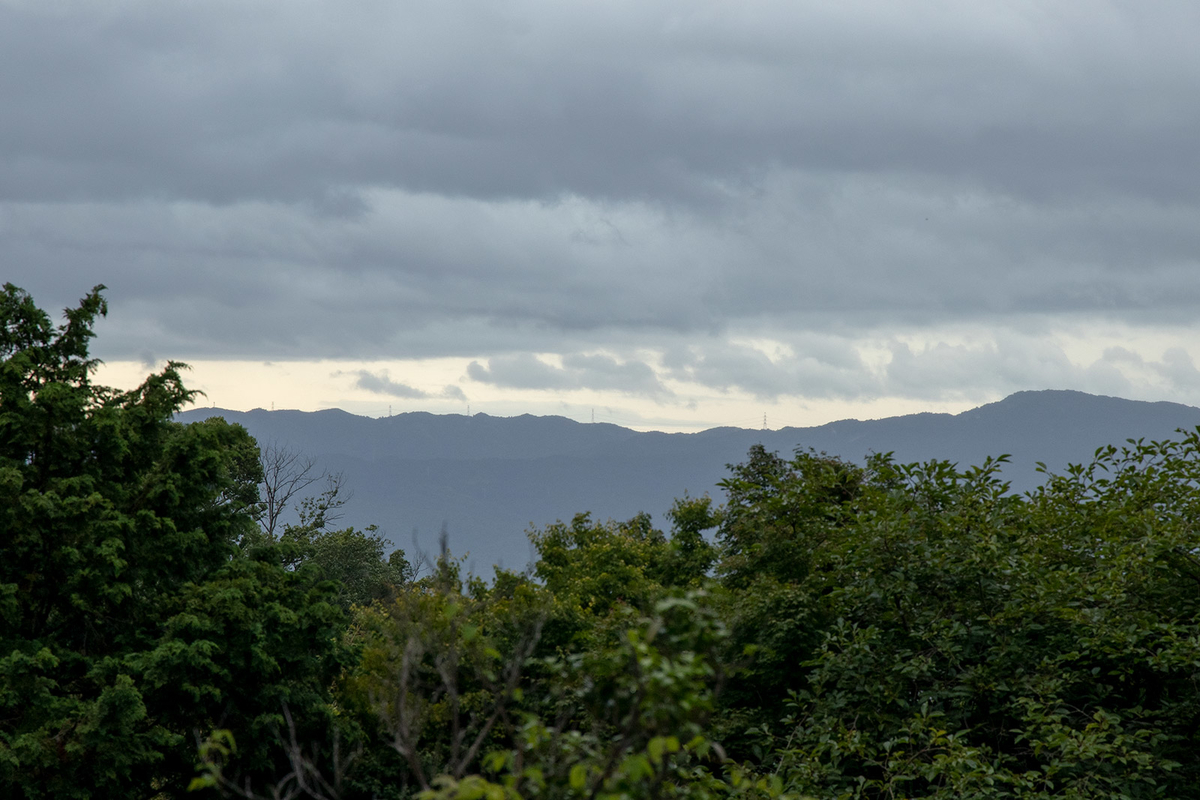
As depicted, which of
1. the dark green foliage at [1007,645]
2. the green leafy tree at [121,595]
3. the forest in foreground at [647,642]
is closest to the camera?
the forest in foreground at [647,642]

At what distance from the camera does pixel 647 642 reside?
3.73m

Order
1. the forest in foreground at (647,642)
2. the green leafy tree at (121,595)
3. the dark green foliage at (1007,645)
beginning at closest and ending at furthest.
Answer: the forest in foreground at (647,642)
the dark green foliage at (1007,645)
the green leafy tree at (121,595)

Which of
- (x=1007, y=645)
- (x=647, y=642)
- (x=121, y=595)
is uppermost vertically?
(x=647, y=642)

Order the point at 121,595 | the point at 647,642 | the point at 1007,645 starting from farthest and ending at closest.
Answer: the point at 121,595, the point at 1007,645, the point at 647,642

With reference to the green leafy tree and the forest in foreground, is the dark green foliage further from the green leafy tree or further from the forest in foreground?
the green leafy tree

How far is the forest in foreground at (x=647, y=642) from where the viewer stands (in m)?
4.91

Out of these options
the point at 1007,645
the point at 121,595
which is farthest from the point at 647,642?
the point at 121,595

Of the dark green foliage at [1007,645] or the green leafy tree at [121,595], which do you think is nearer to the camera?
the dark green foliage at [1007,645]

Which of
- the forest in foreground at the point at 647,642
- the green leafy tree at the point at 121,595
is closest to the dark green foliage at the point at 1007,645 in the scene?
the forest in foreground at the point at 647,642

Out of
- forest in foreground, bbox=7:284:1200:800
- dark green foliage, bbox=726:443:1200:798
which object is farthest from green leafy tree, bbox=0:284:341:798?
dark green foliage, bbox=726:443:1200:798

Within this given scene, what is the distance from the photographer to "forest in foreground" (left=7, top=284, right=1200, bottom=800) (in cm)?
491

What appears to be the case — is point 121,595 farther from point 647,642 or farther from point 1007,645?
point 647,642

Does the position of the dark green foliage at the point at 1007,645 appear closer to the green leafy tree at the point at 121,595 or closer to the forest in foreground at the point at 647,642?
the forest in foreground at the point at 647,642

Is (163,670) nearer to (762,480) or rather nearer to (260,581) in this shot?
(260,581)
